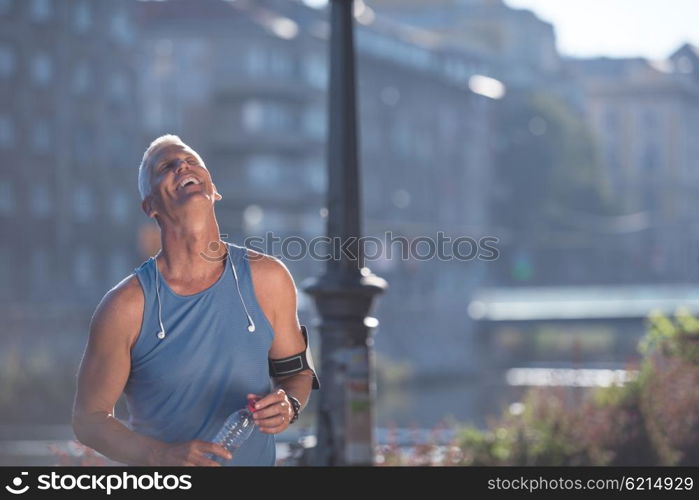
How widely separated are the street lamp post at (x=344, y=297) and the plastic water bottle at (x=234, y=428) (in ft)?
14.4

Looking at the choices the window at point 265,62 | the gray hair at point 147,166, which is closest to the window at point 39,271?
the window at point 265,62

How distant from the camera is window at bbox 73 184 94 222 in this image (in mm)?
65250

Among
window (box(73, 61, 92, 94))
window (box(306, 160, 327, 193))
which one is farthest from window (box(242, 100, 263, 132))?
window (box(73, 61, 92, 94))

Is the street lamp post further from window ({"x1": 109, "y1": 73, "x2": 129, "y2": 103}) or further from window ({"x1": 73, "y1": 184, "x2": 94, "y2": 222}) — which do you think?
window ({"x1": 109, "y1": 73, "x2": 129, "y2": 103})

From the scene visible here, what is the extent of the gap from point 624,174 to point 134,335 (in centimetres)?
12696

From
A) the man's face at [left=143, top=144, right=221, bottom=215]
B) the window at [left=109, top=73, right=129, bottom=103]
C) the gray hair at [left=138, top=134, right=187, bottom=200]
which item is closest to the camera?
the man's face at [left=143, top=144, right=221, bottom=215]

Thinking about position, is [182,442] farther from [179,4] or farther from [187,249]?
[179,4]

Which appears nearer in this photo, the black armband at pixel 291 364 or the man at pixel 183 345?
the man at pixel 183 345

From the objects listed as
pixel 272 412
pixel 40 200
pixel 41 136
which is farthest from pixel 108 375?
pixel 41 136

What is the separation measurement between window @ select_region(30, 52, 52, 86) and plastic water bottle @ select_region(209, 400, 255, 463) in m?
63.0

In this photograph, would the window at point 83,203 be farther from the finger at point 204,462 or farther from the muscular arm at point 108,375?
the finger at point 204,462

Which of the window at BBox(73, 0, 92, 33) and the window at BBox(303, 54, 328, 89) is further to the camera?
the window at BBox(303, 54, 328, 89)

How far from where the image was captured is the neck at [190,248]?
307cm

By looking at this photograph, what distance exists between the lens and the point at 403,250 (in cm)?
8512
